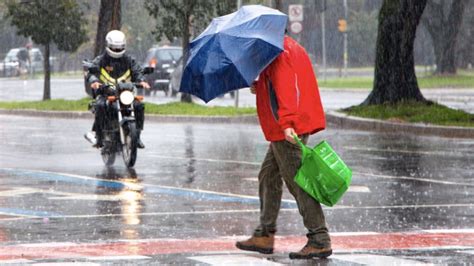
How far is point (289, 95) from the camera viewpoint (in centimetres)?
943

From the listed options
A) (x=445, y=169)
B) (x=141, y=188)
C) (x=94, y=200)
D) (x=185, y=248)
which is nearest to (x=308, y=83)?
(x=185, y=248)

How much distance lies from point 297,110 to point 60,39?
29993 mm

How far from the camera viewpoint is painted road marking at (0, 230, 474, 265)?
387 inches

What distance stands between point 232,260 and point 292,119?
3.33ft

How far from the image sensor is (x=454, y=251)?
9820mm

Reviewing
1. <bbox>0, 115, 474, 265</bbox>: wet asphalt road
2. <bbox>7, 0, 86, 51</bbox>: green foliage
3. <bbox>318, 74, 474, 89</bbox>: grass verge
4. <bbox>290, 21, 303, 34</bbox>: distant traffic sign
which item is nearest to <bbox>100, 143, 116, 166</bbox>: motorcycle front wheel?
<bbox>0, 115, 474, 265</bbox>: wet asphalt road

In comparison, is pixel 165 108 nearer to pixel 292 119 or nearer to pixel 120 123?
pixel 120 123

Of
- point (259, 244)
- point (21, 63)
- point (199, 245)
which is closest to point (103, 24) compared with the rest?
point (199, 245)

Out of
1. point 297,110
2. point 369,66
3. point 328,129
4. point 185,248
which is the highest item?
point 297,110

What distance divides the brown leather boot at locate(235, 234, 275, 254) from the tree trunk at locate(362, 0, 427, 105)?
1877cm

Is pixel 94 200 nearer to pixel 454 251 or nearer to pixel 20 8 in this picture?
pixel 454 251

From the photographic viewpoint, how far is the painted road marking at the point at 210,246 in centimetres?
983

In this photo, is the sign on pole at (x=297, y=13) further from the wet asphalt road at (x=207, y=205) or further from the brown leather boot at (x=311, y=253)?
the brown leather boot at (x=311, y=253)

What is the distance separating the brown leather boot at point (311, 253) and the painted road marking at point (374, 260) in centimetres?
10
